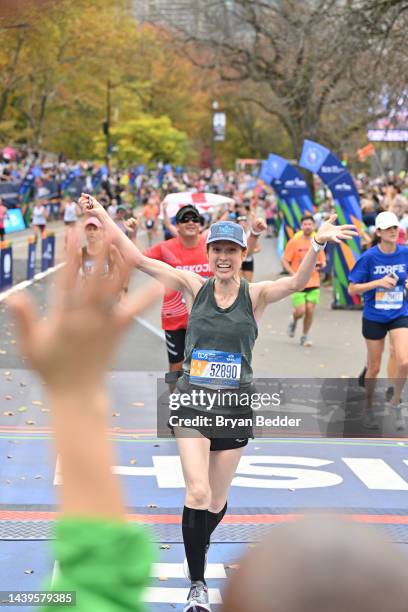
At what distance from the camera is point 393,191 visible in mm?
21781

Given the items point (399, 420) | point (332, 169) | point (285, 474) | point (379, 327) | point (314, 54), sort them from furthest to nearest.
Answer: point (314, 54) < point (332, 169) < point (399, 420) < point (379, 327) < point (285, 474)

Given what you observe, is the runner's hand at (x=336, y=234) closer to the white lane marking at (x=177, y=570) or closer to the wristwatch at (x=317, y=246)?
the wristwatch at (x=317, y=246)

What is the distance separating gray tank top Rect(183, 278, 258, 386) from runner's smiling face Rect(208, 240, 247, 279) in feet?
0.39

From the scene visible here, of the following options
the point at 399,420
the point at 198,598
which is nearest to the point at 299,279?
the point at 198,598

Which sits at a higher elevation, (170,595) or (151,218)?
(151,218)

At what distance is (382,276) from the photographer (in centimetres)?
977

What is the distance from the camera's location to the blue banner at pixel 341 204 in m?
19.9

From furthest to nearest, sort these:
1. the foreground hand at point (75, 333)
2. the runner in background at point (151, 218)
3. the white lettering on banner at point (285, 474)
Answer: the runner in background at point (151, 218), the white lettering on banner at point (285, 474), the foreground hand at point (75, 333)

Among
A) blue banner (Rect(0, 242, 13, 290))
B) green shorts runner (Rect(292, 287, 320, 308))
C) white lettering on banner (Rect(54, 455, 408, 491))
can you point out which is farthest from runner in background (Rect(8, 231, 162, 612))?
blue banner (Rect(0, 242, 13, 290))

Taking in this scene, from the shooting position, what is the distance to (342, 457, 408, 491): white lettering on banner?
8.32 metres

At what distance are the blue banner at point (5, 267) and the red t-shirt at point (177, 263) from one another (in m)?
12.9

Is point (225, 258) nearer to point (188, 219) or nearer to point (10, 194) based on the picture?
point (188, 219)

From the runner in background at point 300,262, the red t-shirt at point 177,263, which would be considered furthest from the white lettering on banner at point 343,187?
the red t-shirt at point 177,263

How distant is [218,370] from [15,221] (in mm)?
36916
